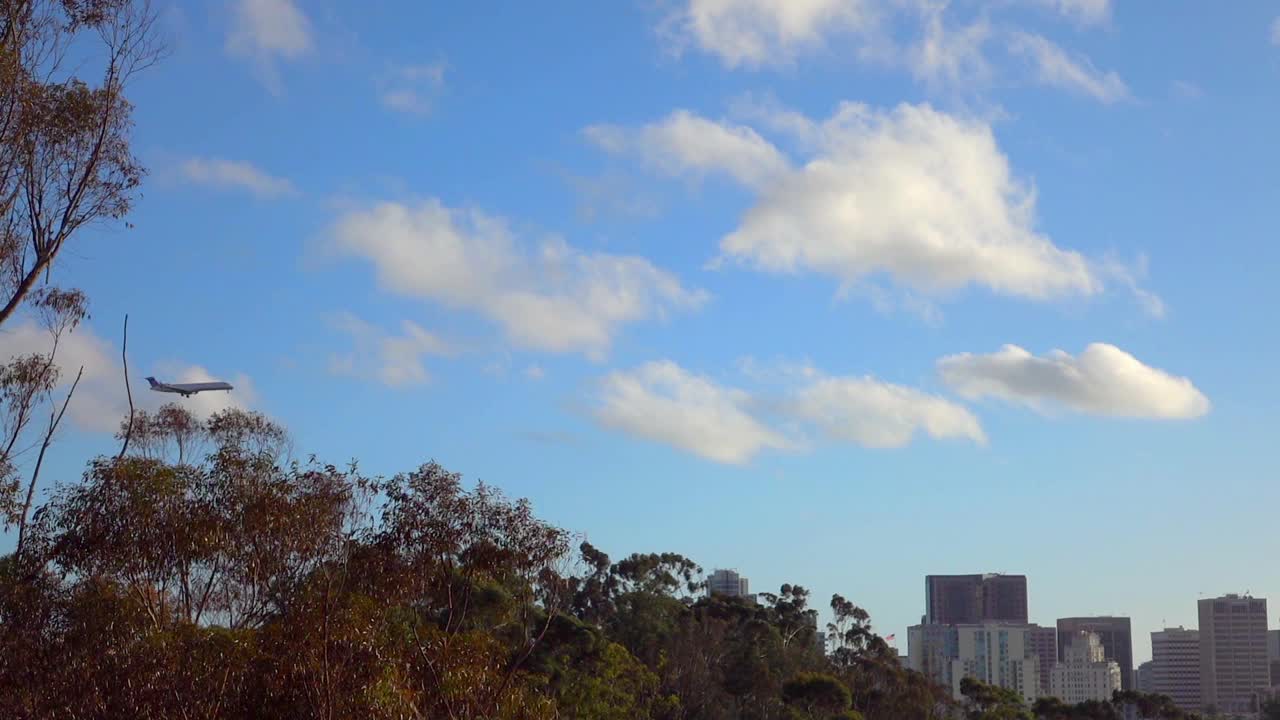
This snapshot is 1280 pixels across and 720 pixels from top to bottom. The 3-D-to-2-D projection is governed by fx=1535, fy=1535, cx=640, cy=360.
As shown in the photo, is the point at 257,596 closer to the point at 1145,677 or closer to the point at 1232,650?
the point at 1232,650

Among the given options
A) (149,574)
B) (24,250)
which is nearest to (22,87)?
(24,250)

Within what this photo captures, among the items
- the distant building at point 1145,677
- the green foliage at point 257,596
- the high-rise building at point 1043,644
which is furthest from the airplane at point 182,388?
the distant building at point 1145,677

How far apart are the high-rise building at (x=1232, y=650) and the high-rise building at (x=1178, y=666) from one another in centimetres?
140

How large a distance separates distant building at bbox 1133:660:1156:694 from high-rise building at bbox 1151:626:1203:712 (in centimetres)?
12

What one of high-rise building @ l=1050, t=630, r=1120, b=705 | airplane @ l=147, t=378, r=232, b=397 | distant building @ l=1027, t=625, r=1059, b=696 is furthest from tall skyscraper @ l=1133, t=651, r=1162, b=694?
airplane @ l=147, t=378, r=232, b=397

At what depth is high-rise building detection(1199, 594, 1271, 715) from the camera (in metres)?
168

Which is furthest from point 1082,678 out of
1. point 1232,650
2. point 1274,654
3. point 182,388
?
point 182,388

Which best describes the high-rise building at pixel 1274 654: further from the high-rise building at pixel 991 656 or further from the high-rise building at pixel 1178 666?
the high-rise building at pixel 991 656

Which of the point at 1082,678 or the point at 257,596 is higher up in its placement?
the point at 1082,678

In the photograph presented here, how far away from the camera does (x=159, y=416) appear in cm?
3253

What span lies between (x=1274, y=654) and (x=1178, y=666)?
12.0 metres

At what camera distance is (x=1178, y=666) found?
176 meters

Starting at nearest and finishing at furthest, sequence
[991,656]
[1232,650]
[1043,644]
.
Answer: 1. [991,656]
2. [1232,650]
3. [1043,644]

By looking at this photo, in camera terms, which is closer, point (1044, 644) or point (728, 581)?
point (728, 581)
